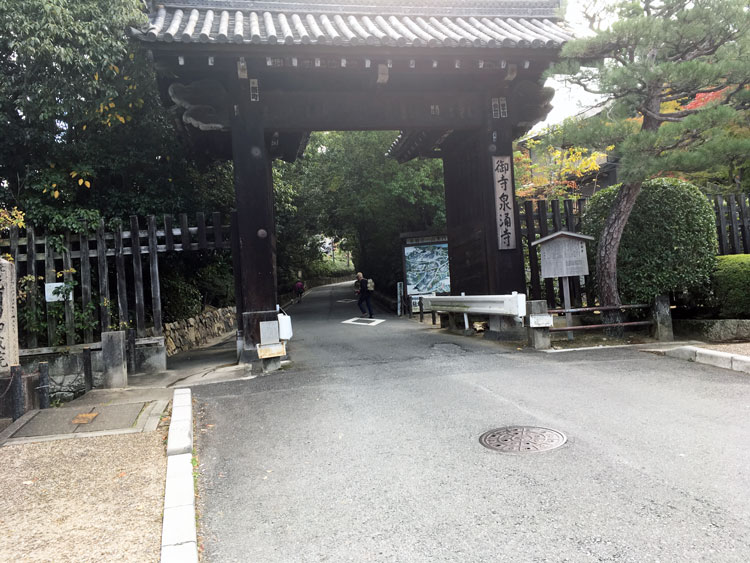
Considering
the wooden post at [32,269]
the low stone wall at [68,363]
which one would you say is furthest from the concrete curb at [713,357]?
the wooden post at [32,269]

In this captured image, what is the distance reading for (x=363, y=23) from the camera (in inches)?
408

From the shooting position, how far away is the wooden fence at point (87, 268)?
882 cm

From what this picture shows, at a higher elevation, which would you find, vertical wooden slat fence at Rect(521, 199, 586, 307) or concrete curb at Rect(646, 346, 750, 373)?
vertical wooden slat fence at Rect(521, 199, 586, 307)

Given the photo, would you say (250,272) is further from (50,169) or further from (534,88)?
(534,88)

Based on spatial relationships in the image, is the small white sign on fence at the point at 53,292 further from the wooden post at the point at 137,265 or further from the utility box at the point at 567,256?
the utility box at the point at 567,256

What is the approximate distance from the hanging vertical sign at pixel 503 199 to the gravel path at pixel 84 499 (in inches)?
292

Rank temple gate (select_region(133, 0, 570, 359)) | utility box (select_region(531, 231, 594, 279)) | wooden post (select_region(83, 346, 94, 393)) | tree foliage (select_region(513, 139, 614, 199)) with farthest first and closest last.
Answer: tree foliage (select_region(513, 139, 614, 199)), utility box (select_region(531, 231, 594, 279)), temple gate (select_region(133, 0, 570, 359)), wooden post (select_region(83, 346, 94, 393))

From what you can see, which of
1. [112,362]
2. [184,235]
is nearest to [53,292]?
[112,362]

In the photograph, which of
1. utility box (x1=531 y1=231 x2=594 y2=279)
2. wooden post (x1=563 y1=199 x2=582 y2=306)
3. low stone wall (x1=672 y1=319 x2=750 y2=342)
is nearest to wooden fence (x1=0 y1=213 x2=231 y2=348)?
utility box (x1=531 y1=231 x2=594 y2=279)

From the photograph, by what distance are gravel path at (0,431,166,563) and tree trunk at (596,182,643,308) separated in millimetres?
8196

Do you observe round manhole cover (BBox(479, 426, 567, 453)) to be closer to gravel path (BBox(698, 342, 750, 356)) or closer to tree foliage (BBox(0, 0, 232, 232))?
gravel path (BBox(698, 342, 750, 356))

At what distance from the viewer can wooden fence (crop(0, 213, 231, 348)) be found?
882 cm

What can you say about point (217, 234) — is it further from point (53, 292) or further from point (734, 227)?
point (734, 227)

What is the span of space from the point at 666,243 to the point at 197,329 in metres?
12.8
